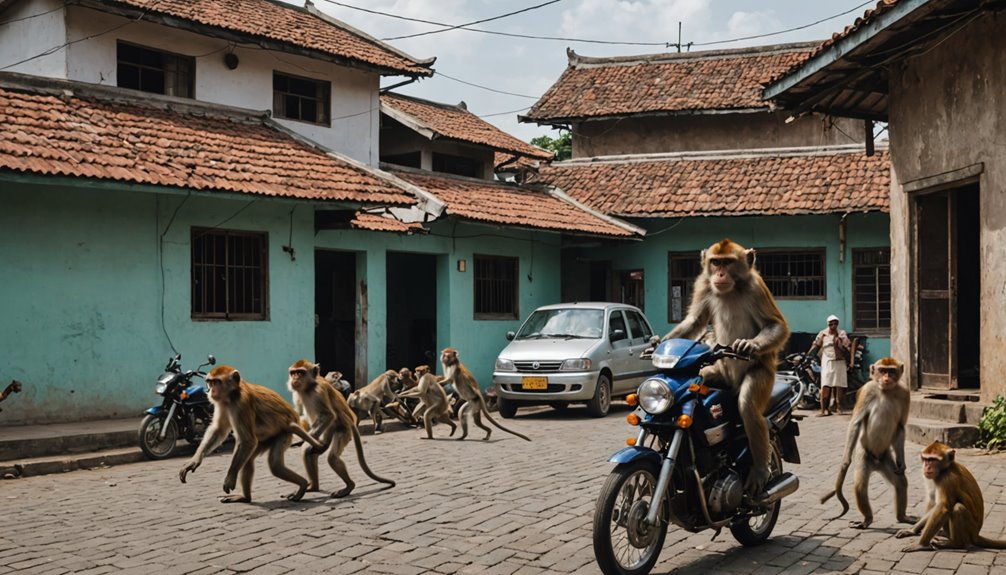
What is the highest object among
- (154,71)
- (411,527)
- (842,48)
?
(154,71)

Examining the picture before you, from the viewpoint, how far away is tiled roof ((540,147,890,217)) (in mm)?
21438

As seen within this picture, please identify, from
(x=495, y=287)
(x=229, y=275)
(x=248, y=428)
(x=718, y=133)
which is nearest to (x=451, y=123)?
(x=495, y=287)

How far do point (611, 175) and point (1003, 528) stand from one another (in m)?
18.8

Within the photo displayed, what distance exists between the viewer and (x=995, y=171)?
1162 centimetres

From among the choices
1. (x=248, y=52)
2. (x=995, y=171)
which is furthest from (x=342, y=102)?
(x=995, y=171)

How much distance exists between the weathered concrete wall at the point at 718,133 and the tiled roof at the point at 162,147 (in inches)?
457

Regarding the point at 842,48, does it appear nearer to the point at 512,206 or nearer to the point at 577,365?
the point at 577,365

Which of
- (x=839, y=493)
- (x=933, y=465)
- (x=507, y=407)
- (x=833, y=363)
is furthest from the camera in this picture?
(x=833, y=363)

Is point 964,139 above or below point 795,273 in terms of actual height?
above

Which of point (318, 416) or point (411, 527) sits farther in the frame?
point (318, 416)

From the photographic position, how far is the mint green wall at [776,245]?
21.5 meters

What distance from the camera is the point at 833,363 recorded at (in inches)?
693

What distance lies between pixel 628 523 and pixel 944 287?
9.55 m

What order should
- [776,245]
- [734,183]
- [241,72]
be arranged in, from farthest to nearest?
[734,183] < [776,245] < [241,72]
